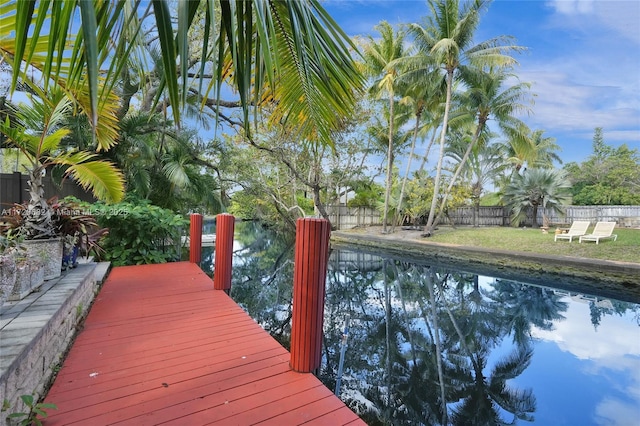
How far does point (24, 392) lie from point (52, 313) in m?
0.56

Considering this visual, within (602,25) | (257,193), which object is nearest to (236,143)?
(257,193)

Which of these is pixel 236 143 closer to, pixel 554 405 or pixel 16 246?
pixel 16 246

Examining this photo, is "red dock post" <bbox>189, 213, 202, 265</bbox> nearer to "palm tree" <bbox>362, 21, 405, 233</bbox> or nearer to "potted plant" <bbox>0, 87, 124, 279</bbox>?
"potted plant" <bbox>0, 87, 124, 279</bbox>

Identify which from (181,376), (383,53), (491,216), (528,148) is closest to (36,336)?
(181,376)

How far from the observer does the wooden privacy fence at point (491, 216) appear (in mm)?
14195

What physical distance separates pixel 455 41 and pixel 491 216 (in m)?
9.38

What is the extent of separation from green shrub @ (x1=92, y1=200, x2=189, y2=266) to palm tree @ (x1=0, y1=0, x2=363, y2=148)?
155 inches

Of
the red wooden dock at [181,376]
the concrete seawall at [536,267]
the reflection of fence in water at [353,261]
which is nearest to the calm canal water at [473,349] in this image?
the concrete seawall at [536,267]

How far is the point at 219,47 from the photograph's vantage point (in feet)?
2.44

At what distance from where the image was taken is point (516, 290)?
242 inches

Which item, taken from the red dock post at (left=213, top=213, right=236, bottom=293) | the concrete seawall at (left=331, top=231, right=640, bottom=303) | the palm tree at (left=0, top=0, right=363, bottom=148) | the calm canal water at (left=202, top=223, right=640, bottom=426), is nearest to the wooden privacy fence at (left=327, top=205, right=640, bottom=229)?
the concrete seawall at (left=331, top=231, right=640, bottom=303)

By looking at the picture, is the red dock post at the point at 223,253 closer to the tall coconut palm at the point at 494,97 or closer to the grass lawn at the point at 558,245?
the grass lawn at the point at 558,245

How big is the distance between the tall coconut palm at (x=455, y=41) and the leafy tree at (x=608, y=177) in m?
13.2

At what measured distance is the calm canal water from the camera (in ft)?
8.62
